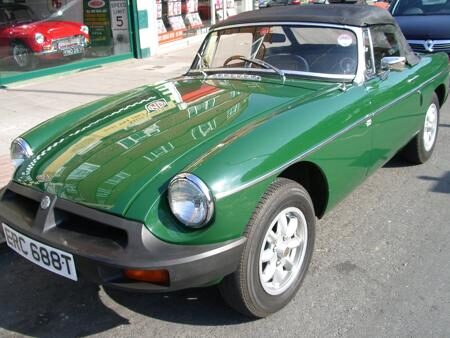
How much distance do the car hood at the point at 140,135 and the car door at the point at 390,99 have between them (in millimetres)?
481

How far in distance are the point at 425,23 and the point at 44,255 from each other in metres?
7.04

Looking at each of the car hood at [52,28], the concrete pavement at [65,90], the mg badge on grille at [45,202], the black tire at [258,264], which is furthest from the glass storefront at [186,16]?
the black tire at [258,264]

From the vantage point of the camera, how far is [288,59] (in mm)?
3807

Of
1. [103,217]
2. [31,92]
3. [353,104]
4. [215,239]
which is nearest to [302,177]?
[353,104]

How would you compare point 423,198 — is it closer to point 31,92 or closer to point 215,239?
point 215,239

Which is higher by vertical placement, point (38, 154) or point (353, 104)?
point (353, 104)

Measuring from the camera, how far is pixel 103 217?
2.39m

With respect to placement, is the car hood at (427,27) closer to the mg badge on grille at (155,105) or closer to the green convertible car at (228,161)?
the green convertible car at (228,161)

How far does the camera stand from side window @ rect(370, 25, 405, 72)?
3908 millimetres

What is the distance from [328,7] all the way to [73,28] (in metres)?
7.93

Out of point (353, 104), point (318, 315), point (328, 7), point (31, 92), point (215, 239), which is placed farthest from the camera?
point (31, 92)

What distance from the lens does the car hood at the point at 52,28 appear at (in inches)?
368

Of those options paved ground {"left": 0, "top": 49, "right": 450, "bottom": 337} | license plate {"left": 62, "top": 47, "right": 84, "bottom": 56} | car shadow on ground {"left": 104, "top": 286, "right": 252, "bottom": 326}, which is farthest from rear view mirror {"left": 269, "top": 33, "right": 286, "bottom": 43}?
license plate {"left": 62, "top": 47, "right": 84, "bottom": 56}

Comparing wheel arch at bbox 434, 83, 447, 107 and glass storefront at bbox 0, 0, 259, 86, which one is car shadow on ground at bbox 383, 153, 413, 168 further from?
glass storefront at bbox 0, 0, 259, 86
